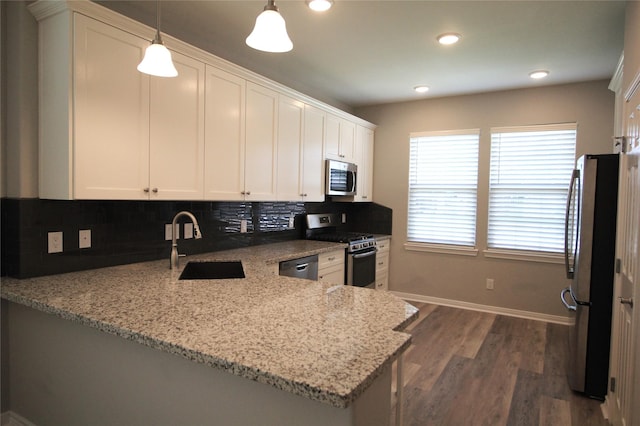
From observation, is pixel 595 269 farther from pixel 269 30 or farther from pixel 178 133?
pixel 178 133

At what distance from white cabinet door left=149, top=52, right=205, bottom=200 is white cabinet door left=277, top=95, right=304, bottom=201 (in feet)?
3.09

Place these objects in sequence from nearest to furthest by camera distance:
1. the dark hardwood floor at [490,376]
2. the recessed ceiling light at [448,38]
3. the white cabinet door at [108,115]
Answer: the white cabinet door at [108,115]
the dark hardwood floor at [490,376]
the recessed ceiling light at [448,38]

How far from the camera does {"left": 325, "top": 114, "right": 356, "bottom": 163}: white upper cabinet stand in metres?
4.25

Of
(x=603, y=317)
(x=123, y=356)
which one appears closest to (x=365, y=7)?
(x=123, y=356)

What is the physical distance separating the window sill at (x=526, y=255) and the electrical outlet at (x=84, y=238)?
4118 millimetres

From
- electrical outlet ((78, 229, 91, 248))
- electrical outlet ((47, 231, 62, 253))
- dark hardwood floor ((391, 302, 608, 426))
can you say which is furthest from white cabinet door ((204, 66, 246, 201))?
dark hardwood floor ((391, 302, 608, 426))

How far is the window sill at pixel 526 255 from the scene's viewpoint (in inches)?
166

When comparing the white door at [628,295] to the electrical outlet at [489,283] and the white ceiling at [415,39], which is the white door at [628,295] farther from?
the electrical outlet at [489,283]

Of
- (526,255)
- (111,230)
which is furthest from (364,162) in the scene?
(111,230)

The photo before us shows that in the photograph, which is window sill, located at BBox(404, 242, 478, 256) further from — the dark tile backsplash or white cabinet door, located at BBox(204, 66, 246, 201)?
white cabinet door, located at BBox(204, 66, 246, 201)

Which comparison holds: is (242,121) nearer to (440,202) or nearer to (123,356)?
(123,356)

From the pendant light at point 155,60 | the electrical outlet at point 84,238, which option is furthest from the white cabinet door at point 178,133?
the pendant light at point 155,60

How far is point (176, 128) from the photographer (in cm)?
248

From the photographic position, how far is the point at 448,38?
297cm
